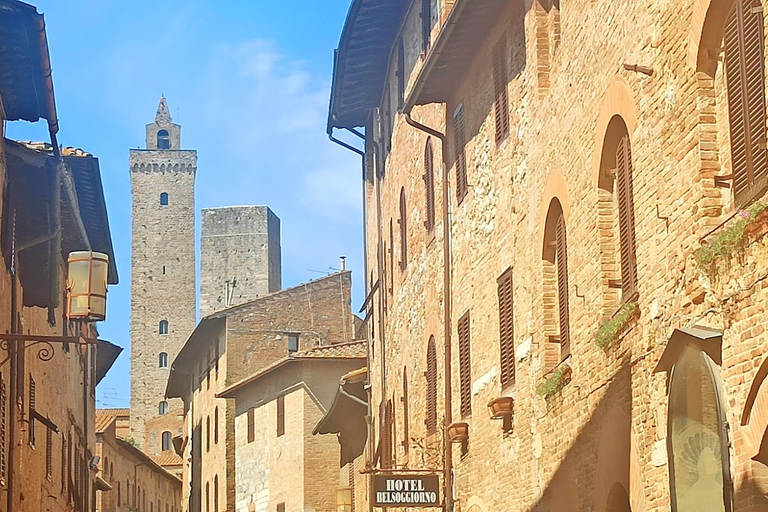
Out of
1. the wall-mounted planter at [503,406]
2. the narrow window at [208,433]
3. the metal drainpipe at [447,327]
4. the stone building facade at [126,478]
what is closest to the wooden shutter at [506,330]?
the wall-mounted planter at [503,406]

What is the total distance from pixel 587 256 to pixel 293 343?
107 ft

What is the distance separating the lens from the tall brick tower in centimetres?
8544

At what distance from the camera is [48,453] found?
74.7ft

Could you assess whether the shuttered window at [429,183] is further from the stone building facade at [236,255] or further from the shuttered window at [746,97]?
the stone building facade at [236,255]

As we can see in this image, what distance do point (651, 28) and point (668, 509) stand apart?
327cm

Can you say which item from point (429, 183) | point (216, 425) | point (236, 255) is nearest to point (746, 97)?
point (429, 183)

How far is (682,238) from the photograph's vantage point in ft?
30.4

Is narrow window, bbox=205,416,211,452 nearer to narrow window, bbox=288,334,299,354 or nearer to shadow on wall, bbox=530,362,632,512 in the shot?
narrow window, bbox=288,334,299,354

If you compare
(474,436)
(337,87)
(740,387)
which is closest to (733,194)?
(740,387)

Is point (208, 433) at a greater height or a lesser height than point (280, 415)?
greater

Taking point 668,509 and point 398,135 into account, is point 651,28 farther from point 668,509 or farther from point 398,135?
point 398,135

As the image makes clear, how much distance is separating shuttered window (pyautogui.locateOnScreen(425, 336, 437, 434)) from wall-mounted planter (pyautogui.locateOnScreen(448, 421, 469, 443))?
196 centimetres

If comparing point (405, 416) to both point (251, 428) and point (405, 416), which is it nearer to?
point (405, 416)

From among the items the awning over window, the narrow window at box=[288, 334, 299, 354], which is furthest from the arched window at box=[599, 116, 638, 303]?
the narrow window at box=[288, 334, 299, 354]
